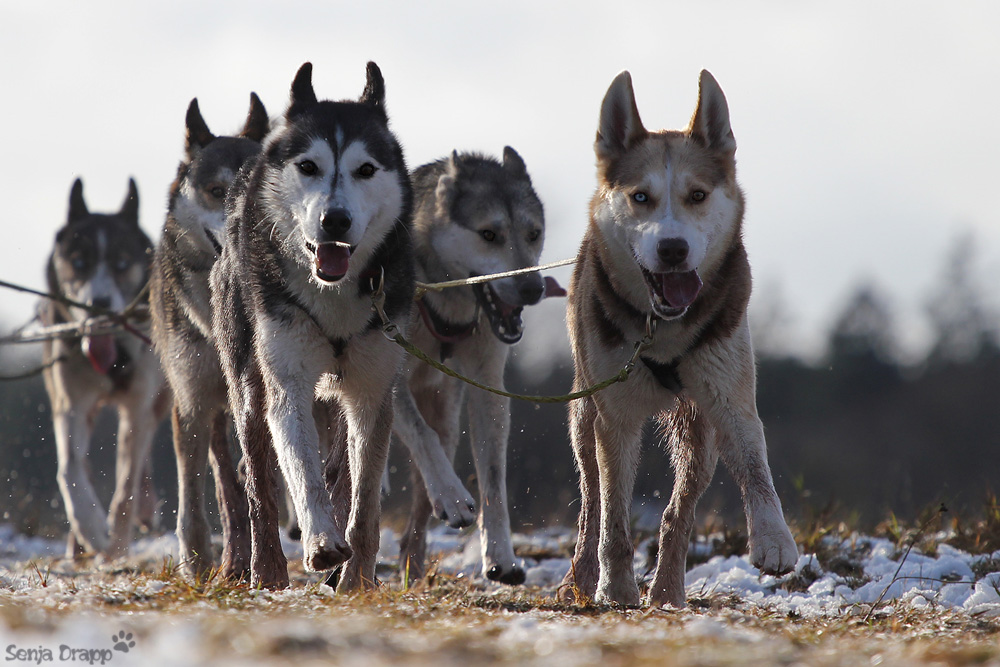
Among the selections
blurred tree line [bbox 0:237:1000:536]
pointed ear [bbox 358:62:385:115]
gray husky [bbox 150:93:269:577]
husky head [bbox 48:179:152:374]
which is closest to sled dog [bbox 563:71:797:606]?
pointed ear [bbox 358:62:385:115]

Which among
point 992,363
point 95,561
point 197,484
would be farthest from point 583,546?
point 992,363

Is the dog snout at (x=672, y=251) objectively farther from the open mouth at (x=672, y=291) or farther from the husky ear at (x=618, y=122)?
the husky ear at (x=618, y=122)

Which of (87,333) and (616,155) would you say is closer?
(616,155)

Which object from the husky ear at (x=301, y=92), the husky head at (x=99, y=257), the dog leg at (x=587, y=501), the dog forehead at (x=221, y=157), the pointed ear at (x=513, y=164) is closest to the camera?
the husky ear at (x=301, y=92)

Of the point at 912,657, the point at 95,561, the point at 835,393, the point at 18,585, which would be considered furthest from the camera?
the point at 835,393

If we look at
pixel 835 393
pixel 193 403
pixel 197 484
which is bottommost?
pixel 835 393

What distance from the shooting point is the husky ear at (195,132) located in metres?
6.39

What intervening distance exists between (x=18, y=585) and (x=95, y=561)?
10.8 ft

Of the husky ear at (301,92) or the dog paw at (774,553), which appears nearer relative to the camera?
the dog paw at (774,553)

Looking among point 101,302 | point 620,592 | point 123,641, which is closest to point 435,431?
point 620,592

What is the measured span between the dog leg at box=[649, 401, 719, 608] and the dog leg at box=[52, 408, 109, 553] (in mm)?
4889

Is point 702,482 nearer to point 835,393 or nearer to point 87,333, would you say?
point 87,333

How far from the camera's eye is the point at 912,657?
2598 millimetres

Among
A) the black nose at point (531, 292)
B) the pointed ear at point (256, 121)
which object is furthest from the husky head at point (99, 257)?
the black nose at point (531, 292)
